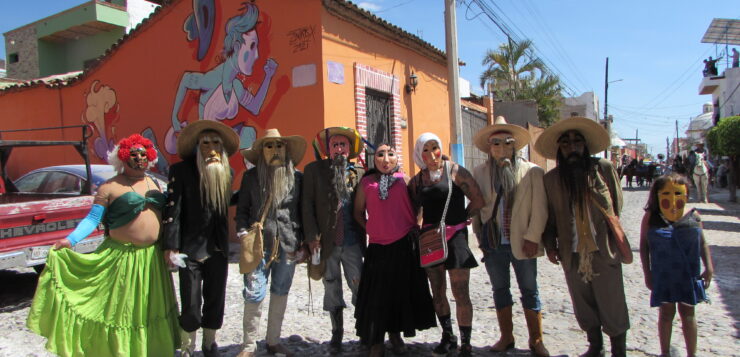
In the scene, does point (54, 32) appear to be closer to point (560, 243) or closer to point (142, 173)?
point (142, 173)

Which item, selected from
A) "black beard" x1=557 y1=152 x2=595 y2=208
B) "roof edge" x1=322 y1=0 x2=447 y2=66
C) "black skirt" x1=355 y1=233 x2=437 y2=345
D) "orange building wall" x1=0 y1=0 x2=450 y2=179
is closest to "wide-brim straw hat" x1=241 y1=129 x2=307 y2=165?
"black skirt" x1=355 y1=233 x2=437 y2=345

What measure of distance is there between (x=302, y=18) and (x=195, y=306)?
5426 millimetres

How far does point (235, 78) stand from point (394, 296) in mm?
5994

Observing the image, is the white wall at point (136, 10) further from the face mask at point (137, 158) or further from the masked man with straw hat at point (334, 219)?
the masked man with straw hat at point (334, 219)

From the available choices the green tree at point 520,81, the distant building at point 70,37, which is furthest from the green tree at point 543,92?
the distant building at point 70,37

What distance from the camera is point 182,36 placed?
931 centimetres

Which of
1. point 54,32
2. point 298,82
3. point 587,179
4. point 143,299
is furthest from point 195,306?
point 54,32

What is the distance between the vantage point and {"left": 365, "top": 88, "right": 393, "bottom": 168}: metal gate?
28.0 feet

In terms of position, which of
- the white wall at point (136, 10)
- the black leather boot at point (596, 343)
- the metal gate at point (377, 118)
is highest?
the white wall at point (136, 10)

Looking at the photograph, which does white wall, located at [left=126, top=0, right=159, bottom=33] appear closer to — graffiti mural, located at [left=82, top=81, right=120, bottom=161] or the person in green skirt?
graffiti mural, located at [left=82, top=81, right=120, bottom=161]

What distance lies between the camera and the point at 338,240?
3.77 m

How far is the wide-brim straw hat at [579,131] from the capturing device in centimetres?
342

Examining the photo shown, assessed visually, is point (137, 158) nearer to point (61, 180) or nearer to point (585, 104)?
point (61, 180)

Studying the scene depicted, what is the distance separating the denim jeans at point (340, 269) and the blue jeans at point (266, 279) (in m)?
0.31
